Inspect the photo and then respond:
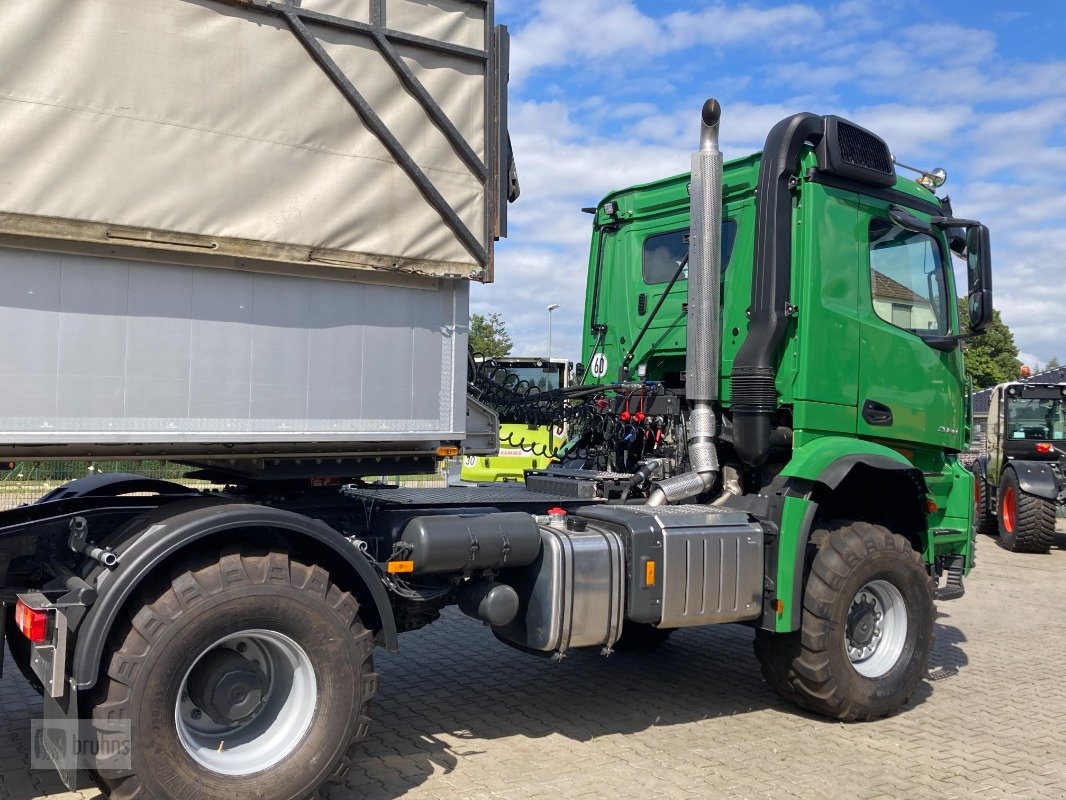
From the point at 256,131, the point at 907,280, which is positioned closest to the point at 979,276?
the point at 907,280

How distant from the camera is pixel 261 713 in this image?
14.6 ft

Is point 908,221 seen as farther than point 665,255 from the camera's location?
No

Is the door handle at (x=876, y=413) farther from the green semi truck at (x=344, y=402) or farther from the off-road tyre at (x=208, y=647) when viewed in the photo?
the off-road tyre at (x=208, y=647)

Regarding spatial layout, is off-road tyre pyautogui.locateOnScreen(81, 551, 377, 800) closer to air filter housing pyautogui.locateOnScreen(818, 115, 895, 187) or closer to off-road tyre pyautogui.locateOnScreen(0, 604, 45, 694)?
off-road tyre pyautogui.locateOnScreen(0, 604, 45, 694)

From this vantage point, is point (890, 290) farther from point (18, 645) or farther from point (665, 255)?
point (18, 645)

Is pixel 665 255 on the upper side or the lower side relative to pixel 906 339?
upper

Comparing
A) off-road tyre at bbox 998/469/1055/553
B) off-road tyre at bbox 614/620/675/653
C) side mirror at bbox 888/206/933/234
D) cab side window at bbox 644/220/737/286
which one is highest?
side mirror at bbox 888/206/933/234

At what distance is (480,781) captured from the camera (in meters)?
4.87

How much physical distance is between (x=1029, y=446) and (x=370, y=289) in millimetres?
15234

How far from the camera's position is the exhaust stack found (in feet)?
20.2

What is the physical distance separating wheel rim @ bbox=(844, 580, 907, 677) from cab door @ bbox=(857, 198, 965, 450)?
3.40 feet

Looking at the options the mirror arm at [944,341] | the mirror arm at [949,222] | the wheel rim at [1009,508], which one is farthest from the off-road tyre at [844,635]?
the wheel rim at [1009,508]

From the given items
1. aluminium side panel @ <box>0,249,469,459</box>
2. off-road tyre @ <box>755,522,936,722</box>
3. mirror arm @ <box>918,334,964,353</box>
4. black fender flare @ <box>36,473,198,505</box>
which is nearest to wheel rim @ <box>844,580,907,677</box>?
off-road tyre @ <box>755,522,936,722</box>

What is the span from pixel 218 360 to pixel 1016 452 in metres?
15.9
